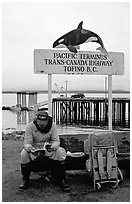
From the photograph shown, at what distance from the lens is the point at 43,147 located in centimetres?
435

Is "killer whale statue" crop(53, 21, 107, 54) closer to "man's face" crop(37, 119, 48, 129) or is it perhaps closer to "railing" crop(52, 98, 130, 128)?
"man's face" crop(37, 119, 48, 129)

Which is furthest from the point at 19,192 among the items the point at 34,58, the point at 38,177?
the point at 34,58

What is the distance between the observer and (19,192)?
4.14 meters

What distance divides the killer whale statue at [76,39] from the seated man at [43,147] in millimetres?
1790

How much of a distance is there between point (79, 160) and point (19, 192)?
1.04 meters

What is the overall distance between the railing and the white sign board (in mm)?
7852

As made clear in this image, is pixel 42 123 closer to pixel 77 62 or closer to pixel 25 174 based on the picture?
pixel 25 174

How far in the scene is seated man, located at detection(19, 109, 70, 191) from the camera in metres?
4.24

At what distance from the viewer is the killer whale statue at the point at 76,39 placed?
5602mm

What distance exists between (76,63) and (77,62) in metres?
0.03

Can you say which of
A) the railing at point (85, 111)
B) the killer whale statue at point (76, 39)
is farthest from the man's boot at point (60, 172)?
the railing at point (85, 111)

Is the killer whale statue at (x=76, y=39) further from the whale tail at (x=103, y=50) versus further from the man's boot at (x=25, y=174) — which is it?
the man's boot at (x=25, y=174)

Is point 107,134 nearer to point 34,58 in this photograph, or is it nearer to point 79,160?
point 79,160

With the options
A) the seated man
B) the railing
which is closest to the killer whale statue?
the seated man
